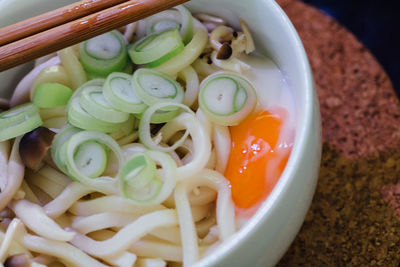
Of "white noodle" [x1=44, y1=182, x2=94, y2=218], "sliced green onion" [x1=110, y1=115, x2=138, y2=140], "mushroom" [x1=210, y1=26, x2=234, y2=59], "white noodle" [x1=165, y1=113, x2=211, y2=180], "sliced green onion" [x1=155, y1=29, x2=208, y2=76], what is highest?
"mushroom" [x1=210, y1=26, x2=234, y2=59]

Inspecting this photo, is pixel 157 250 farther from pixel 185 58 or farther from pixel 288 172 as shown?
pixel 185 58

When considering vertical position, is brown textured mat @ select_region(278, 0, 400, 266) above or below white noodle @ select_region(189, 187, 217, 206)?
below

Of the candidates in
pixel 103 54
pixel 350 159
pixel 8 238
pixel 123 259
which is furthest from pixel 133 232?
pixel 350 159

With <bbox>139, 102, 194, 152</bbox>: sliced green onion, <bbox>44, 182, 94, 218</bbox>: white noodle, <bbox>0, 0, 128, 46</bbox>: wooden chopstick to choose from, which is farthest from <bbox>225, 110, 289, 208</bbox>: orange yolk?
<bbox>0, 0, 128, 46</bbox>: wooden chopstick

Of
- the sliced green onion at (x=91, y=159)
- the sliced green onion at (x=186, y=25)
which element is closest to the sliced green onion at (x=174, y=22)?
the sliced green onion at (x=186, y=25)

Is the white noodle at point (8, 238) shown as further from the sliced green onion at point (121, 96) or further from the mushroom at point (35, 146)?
the sliced green onion at point (121, 96)

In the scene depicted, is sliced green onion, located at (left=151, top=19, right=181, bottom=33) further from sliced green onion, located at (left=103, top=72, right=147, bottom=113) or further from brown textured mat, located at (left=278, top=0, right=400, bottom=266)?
brown textured mat, located at (left=278, top=0, right=400, bottom=266)

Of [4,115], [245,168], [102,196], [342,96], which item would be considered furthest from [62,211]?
[342,96]
